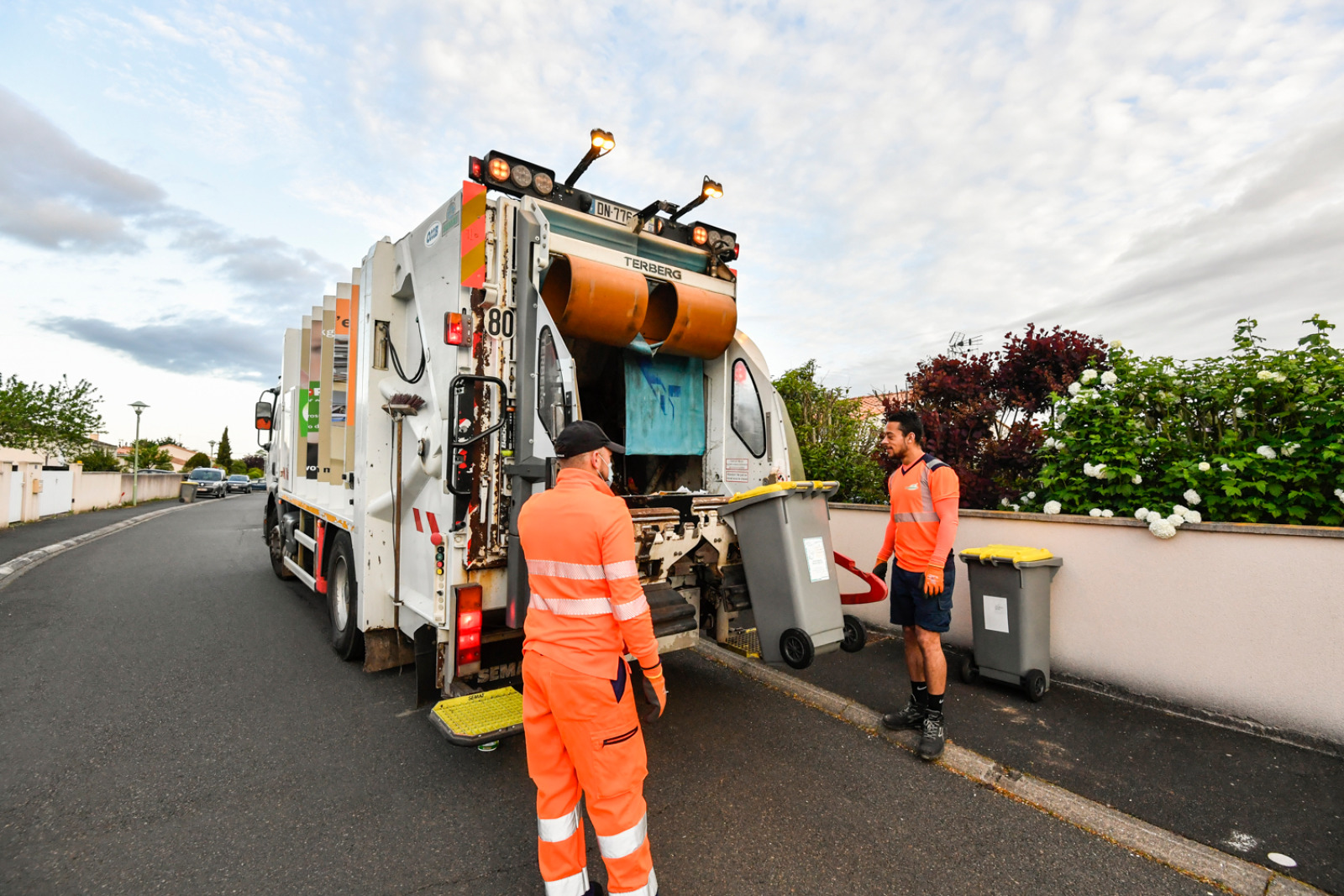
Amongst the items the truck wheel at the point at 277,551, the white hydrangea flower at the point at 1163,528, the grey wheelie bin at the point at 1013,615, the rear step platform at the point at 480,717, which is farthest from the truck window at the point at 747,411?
the truck wheel at the point at 277,551

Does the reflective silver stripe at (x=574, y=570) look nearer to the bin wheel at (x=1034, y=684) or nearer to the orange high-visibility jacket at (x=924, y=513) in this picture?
the orange high-visibility jacket at (x=924, y=513)

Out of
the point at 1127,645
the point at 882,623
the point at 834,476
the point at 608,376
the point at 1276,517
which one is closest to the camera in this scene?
the point at 1276,517

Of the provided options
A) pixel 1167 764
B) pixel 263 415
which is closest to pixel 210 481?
pixel 263 415

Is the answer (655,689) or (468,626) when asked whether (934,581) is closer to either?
(655,689)

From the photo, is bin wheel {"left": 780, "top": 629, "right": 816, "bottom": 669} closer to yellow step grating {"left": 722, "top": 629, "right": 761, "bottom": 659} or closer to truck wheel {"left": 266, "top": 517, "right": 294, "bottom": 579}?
yellow step grating {"left": 722, "top": 629, "right": 761, "bottom": 659}

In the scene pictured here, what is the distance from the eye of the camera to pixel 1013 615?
4.05 metres

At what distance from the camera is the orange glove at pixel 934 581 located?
3281 mm

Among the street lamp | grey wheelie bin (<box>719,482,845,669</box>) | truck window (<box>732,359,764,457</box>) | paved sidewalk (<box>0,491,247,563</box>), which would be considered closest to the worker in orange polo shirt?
grey wheelie bin (<box>719,482,845,669</box>)

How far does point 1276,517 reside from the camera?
148 inches

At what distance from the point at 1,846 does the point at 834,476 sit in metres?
6.75

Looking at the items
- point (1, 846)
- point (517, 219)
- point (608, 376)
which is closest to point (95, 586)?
point (1, 846)

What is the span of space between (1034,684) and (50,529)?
19.1 meters

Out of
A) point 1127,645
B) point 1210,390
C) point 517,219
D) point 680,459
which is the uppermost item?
point 517,219

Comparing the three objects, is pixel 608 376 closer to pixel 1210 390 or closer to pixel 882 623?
pixel 882 623
